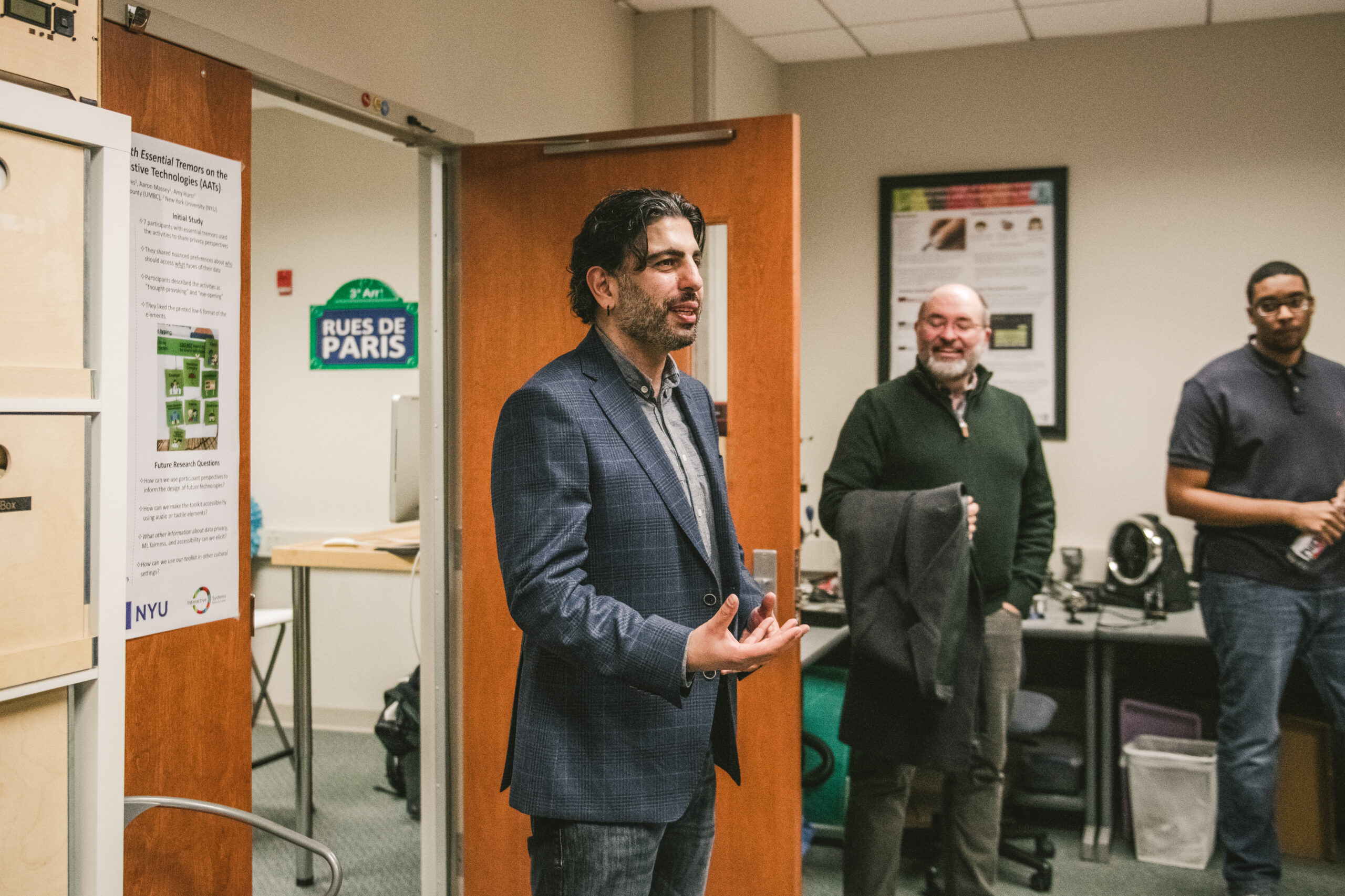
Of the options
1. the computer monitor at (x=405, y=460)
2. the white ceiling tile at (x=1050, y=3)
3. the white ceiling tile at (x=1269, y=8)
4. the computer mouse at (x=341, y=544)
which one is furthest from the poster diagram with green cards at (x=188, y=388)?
the white ceiling tile at (x=1269, y=8)

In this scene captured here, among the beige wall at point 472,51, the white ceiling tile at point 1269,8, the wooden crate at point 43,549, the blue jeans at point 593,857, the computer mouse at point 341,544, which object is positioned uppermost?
the white ceiling tile at point 1269,8

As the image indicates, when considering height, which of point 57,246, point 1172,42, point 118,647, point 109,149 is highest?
point 1172,42

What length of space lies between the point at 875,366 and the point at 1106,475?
95cm

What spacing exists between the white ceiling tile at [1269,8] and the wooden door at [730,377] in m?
2.28

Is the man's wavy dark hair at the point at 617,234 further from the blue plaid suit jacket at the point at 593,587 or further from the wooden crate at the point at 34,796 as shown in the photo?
the wooden crate at the point at 34,796

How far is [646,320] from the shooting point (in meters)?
1.47

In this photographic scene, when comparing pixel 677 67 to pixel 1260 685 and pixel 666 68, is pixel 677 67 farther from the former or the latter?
pixel 1260 685

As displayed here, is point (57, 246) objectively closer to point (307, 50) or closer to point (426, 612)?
point (307, 50)

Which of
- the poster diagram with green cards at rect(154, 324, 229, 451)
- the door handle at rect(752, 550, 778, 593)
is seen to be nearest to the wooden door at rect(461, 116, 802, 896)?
the door handle at rect(752, 550, 778, 593)

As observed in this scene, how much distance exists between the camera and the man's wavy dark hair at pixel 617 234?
1486 mm

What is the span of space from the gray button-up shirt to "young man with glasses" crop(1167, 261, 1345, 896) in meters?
1.74

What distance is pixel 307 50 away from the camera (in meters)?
1.93

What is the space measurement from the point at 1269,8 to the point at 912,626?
2.76 metres

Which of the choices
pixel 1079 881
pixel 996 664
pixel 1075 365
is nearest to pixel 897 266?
pixel 1075 365
